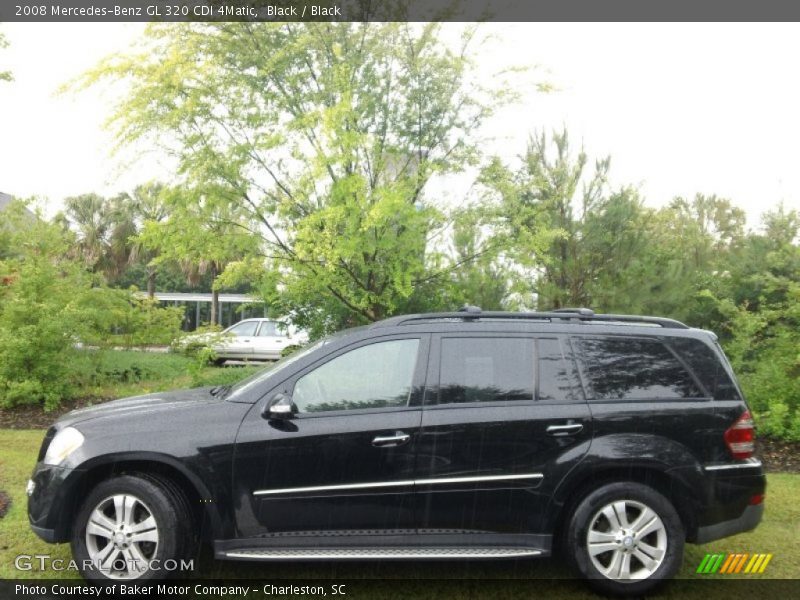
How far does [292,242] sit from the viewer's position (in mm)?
9727

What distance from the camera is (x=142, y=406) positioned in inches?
182

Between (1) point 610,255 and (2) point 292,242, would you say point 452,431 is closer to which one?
(2) point 292,242

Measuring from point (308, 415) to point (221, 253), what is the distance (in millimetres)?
5637

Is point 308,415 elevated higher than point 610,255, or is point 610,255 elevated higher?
point 610,255

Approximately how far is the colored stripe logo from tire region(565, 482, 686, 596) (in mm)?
739

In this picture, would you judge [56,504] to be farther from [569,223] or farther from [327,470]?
[569,223]

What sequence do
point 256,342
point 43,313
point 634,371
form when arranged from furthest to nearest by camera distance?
1. point 256,342
2. point 43,313
3. point 634,371

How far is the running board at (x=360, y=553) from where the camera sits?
4.11 meters

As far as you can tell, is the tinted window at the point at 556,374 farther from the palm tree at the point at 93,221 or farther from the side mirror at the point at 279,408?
the palm tree at the point at 93,221

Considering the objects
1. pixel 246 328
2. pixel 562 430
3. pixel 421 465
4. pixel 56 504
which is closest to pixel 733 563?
pixel 562 430

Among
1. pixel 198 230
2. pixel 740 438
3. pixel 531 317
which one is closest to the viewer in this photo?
pixel 740 438

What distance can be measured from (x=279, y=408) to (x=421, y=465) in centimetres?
92

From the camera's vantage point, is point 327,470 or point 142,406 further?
point 142,406

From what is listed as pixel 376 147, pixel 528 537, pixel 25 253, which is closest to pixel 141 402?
pixel 528 537
